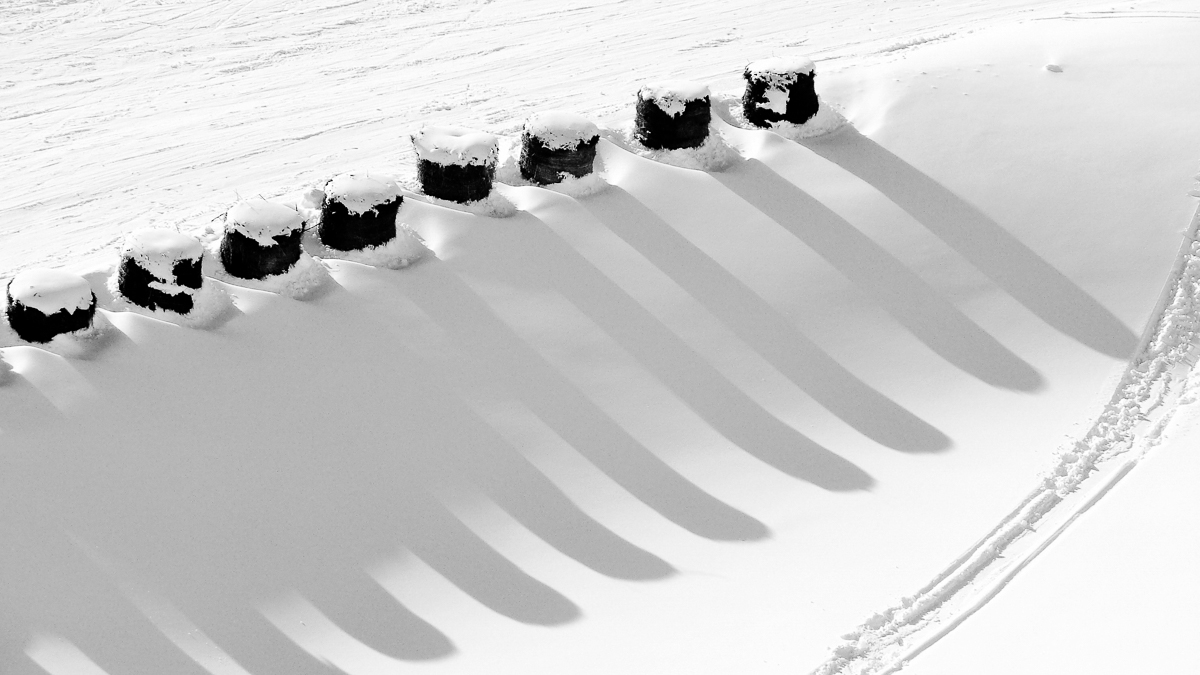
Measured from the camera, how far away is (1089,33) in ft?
51.0

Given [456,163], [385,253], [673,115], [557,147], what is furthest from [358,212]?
[673,115]

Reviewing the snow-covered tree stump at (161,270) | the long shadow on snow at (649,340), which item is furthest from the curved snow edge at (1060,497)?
the snow-covered tree stump at (161,270)

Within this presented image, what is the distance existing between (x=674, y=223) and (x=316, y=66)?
6637 millimetres

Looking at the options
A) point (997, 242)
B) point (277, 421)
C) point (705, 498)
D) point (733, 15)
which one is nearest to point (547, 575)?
point (705, 498)

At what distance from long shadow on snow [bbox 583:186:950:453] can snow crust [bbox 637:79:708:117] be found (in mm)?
1005

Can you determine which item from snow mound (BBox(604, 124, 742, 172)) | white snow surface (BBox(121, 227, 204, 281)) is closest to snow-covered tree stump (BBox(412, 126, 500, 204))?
snow mound (BBox(604, 124, 742, 172))

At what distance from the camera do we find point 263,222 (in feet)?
37.3

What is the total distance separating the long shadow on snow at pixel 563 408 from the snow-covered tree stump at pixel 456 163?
90 centimetres

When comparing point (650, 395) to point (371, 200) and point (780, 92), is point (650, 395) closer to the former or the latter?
point (371, 200)

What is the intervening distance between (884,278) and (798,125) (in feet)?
7.29

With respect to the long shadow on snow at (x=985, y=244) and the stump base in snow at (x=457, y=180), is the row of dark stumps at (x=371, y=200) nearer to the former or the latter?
the stump base in snow at (x=457, y=180)

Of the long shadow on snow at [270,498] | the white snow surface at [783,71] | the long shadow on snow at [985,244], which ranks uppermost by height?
the white snow surface at [783,71]

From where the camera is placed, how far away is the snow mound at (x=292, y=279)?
37.9 feet

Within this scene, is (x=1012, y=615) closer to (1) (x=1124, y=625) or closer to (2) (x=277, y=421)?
(1) (x=1124, y=625)
